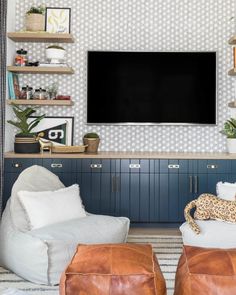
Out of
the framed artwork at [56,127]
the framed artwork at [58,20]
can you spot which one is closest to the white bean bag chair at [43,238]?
the framed artwork at [56,127]

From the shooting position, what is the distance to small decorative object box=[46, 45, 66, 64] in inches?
169

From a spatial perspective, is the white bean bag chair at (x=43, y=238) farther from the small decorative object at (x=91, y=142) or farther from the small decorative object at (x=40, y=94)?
the small decorative object at (x=40, y=94)

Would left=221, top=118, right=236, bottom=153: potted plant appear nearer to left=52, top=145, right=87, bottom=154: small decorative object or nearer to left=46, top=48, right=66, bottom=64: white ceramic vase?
left=52, top=145, right=87, bottom=154: small decorative object

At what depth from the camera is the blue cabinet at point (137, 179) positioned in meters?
4.05

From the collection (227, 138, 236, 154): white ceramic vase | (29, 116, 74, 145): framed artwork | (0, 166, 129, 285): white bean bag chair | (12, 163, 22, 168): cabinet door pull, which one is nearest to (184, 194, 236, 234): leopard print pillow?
(0, 166, 129, 285): white bean bag chair

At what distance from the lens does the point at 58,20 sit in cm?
447

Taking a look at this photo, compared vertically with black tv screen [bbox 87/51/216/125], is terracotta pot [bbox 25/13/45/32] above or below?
above

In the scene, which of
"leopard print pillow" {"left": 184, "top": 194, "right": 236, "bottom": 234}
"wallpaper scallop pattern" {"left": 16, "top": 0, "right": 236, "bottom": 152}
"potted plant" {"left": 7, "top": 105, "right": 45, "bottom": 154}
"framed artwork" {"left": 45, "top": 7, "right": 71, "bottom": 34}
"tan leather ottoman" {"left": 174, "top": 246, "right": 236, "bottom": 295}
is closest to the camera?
"tan leather ottoman" {"left": 174, "top": 246, "right": 236, "bottom": 295}

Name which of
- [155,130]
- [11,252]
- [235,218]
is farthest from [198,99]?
[11,252]

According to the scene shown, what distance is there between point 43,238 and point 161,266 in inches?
35.7

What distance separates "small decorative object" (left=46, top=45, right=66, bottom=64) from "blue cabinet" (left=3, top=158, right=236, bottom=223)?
1.09 metres

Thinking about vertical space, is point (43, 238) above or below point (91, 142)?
below

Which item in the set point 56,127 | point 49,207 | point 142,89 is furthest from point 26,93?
point 49,207

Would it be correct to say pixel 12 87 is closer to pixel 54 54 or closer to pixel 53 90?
pixel 53 90
